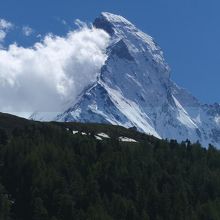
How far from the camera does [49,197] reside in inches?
7835

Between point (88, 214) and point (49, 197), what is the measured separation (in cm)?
1481

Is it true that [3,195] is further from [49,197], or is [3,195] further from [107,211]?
[107,211]

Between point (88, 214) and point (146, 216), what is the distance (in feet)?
50.9

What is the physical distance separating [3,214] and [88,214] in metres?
19.3

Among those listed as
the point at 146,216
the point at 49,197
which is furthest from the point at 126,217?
the point at 49,197

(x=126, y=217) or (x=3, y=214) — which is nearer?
(x=3, y=214)

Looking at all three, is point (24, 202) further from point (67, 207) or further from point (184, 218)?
point (184, 218)

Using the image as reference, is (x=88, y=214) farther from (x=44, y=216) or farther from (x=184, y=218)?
(x=184, y=218)

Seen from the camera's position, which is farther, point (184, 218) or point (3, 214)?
point (184, 218)

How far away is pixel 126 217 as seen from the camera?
195625 millimetres

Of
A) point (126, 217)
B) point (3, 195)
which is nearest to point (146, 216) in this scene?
point (126, 217)

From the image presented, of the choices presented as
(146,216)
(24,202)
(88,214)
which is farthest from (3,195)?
(146,216)

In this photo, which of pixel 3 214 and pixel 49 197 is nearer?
pixel 3 214

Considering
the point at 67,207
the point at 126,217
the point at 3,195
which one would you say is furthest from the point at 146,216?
the point at 3,195
